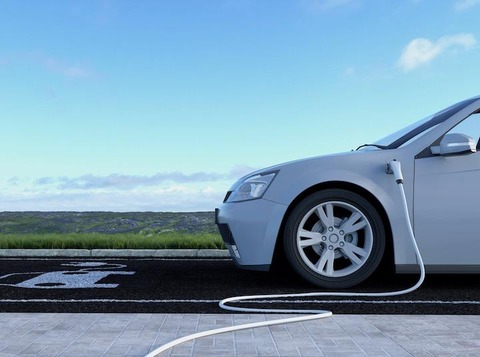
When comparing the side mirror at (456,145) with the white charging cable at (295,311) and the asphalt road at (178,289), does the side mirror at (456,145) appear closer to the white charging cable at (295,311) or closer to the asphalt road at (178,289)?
the white charging cable at (295,311)

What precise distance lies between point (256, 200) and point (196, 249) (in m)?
3.88

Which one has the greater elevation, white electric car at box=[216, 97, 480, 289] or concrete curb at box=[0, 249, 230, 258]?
white electric car at box=[216, 97, 480, 289]

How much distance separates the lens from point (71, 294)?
5.01m

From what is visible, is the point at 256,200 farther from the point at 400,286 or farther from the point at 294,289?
the point at 400,286

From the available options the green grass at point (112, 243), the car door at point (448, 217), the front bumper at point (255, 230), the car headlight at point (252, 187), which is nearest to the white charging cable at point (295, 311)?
the car door at point (448, 217)

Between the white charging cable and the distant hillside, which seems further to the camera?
the distant hillside

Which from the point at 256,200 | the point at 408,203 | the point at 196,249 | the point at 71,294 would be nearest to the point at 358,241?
the point at 408,203

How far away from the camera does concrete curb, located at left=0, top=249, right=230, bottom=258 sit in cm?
877

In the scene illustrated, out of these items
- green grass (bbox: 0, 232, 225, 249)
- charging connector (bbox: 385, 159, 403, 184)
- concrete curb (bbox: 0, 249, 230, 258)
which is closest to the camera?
charging connector (bbox: 385, 159, 403, 184)

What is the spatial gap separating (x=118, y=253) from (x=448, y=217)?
5.52m

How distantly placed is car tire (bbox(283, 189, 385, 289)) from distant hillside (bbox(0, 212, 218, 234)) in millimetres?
8038

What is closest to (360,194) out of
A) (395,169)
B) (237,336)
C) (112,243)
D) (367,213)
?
(367,213)

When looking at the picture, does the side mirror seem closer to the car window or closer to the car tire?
the car window

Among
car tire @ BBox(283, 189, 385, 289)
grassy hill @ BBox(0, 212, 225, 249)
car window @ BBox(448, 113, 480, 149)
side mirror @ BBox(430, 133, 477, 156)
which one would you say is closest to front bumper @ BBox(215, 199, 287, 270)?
car tire @ BBox(283, 189, 385, 289)
